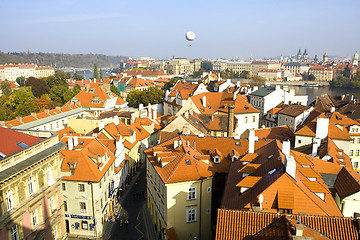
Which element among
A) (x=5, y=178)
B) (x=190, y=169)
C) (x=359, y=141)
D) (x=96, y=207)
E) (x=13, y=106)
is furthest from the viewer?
(x=13, y=106)

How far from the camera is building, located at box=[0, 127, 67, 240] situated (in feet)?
55.1

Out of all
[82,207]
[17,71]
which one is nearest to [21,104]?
[82,207]

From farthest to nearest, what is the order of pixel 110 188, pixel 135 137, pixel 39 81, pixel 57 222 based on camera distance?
1. pixel 39 81
2. pixel 135 137
3. pixel 110 188
4. pixel 57 222

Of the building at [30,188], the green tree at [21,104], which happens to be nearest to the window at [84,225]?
the building at [30,188]

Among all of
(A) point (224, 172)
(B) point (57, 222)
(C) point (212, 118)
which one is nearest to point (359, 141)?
(C) point (212, 118)

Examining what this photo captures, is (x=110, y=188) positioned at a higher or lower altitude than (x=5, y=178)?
lower

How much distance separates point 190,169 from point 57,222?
33.5 feet

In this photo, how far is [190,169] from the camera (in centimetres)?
2483

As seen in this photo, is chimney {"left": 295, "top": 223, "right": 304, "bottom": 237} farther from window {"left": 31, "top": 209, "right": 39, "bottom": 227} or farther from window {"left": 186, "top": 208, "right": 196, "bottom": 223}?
window {"left": 31, "top": 209, "right": 39, "bottom": 227}

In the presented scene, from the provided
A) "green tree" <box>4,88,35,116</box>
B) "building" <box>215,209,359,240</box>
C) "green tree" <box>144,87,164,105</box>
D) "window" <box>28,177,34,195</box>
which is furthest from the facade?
"building" <box>215,209,359,240</box>

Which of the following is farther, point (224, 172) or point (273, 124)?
point (273, 124)

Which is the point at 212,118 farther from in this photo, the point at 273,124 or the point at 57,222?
the point at 57,222

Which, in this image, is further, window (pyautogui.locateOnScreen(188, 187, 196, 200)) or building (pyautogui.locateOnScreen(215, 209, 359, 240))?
window (pyautogui.locateOnScreen(188, 187, 196, 200))

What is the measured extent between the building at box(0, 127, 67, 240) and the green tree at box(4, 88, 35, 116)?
42.2m
